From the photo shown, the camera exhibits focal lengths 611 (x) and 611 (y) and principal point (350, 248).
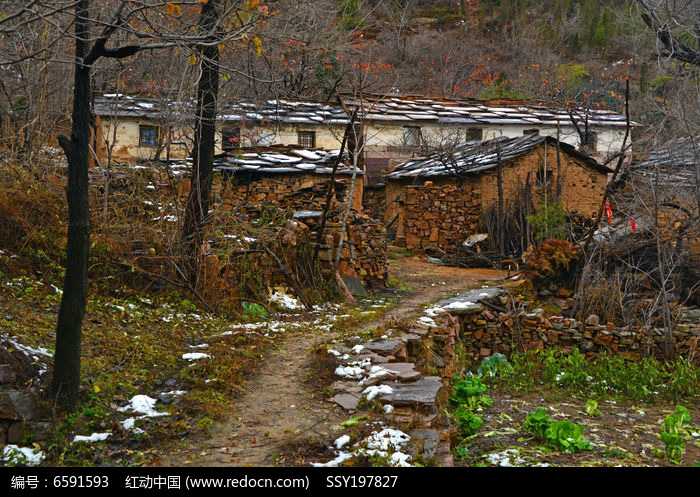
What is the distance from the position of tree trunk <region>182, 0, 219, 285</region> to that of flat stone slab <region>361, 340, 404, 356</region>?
8.73ft

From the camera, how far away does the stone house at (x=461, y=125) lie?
2059 centimetres

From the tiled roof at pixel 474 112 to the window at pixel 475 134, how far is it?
19.6 inches

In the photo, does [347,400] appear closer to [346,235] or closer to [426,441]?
[426,441]

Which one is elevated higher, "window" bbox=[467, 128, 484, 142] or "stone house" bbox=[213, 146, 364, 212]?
"window" bbox=[467, 128, 484, 142]

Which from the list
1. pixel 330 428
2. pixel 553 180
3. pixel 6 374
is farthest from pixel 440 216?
pixel 6 374

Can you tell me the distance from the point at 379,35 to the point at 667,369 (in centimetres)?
3275

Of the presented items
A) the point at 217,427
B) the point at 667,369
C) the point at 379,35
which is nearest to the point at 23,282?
the point at 217,427

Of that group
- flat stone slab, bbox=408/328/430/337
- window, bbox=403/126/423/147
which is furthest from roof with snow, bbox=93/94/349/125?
flat stone slab, bbox=408/328/430/337

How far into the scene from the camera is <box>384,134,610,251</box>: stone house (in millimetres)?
15164

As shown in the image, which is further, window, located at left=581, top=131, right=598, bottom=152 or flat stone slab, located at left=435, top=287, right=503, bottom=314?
window, located at left=581, top=131, right=598, bottom=152

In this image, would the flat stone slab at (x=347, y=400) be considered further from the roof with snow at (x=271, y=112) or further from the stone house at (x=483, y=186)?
the roof with snow at (x=271, y=112)

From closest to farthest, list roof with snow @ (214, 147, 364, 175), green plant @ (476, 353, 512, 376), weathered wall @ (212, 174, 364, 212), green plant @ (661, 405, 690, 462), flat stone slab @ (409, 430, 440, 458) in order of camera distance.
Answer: flat stone slab @ (409, 430, 440, 458), green plant @ (661, 405, 690, 462), green plant @ (476, 353, 512, 376), weathered wall @ (212, 174, 364, 212), roof with snow @ (214, 147, 364, 175)

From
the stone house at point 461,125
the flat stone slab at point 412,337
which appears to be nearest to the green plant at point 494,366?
the flat stone slab at point 412,337

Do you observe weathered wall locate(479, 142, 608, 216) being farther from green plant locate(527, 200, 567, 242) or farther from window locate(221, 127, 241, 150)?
window locate(221, 127, 241, 150)
